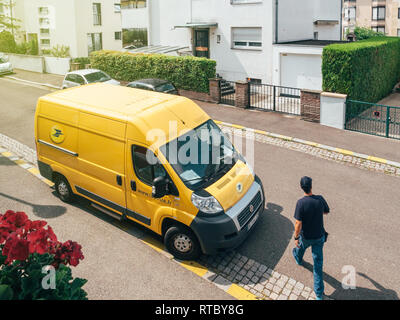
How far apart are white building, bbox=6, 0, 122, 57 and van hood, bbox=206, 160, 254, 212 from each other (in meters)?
31.5

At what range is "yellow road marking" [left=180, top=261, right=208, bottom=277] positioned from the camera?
6824 millimetres

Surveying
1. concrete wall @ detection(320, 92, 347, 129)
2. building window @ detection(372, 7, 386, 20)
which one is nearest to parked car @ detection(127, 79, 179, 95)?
concrete wall @ detection(320, 92, 347, 129)

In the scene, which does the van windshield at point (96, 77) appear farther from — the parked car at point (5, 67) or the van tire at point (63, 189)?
the parked car at point (5, 67)

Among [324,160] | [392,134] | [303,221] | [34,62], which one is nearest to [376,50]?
[392,134]

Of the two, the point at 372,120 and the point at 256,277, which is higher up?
the point at 372,120

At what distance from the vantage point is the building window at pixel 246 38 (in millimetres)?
22188

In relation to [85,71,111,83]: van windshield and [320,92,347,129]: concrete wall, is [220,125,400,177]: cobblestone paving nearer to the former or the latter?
[320,92,347,129]: concrete wall

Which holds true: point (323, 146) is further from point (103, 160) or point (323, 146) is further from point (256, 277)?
point (103, 160)

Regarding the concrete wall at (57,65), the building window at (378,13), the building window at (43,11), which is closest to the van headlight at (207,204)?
the concrete wall at (57,65)

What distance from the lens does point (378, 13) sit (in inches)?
2416

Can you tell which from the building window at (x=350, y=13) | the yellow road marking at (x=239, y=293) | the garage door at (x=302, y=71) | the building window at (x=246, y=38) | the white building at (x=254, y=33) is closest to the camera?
the yellow road marking at (x=239, y=293)

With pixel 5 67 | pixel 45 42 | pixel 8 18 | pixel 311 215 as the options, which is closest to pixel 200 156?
pixel 311 215

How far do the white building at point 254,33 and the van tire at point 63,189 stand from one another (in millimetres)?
15351

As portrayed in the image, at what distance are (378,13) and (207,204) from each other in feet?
216
